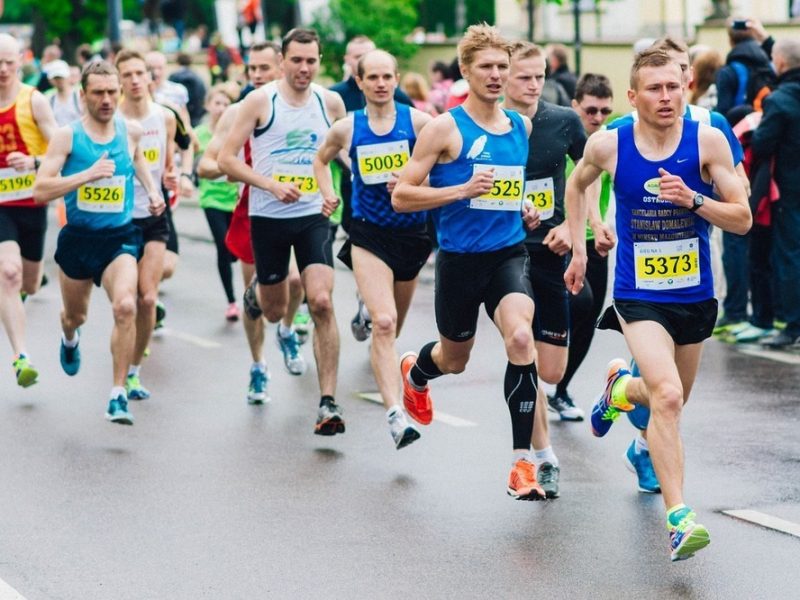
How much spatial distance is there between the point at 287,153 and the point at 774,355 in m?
3.93

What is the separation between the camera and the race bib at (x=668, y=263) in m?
7.04

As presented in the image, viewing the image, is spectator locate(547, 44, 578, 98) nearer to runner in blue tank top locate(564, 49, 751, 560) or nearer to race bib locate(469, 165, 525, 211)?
race bib locate(469, 165, 525, 211)

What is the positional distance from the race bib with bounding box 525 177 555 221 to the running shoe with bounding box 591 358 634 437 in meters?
1.18

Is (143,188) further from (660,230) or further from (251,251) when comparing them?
(660,230)

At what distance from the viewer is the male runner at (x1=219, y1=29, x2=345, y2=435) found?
9.46m

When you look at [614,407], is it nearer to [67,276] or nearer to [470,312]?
[470,312]

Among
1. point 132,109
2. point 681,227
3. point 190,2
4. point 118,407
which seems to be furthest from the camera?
point 190,2

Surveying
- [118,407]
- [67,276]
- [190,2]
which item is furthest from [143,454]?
[190,2]

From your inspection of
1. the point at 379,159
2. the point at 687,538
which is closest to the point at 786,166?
the point at 379,159

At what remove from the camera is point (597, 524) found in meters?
7.23

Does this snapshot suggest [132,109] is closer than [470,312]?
No

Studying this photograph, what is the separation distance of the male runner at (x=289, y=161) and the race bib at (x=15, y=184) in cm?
173

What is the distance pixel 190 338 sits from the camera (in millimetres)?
12859

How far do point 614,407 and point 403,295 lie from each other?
2.03 metres
